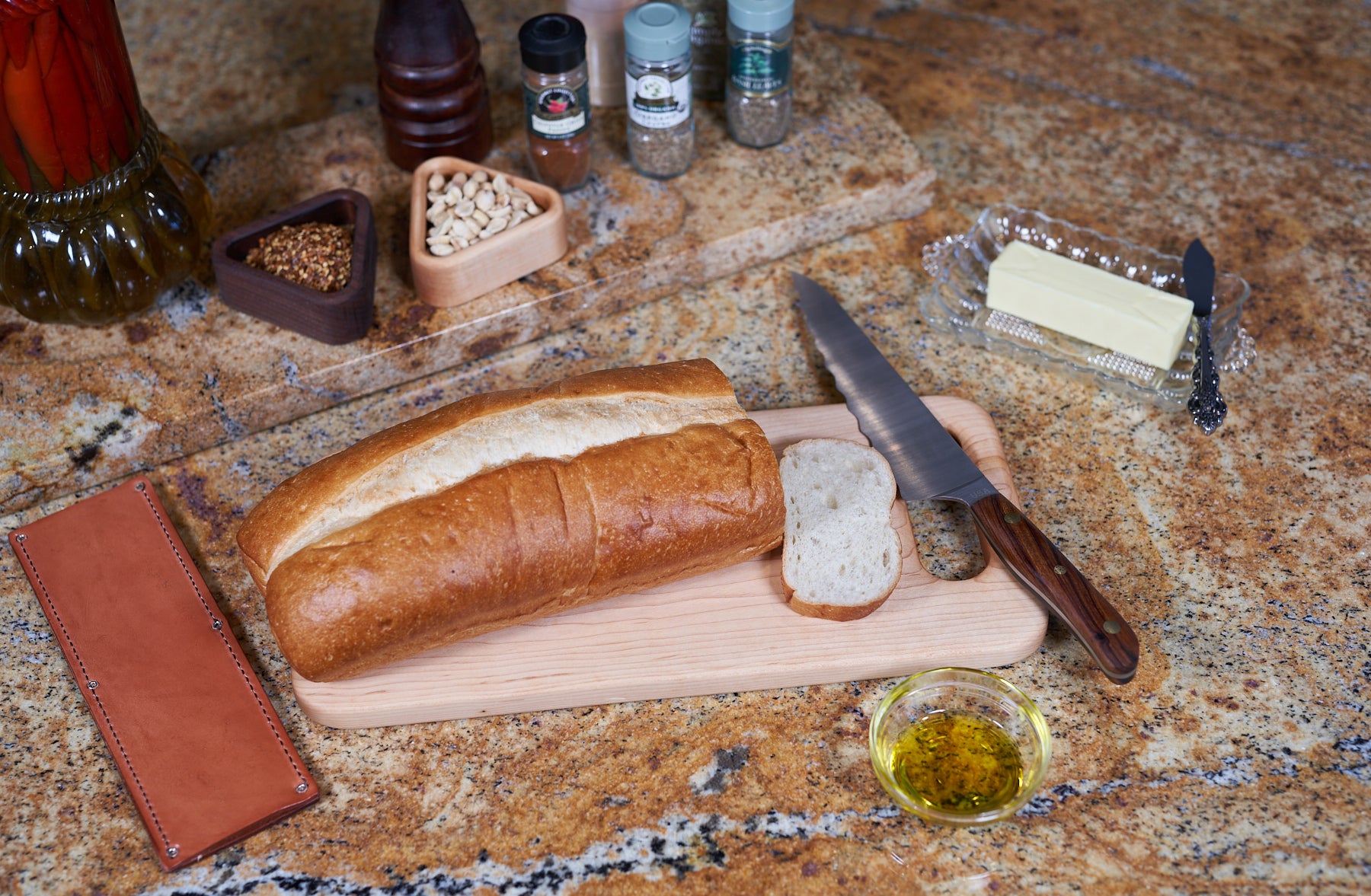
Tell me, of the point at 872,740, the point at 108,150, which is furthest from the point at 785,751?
the point at 108,150

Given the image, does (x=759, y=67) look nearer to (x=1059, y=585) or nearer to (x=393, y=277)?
(x=393, y=277)

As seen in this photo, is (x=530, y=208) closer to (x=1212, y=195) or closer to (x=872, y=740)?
(x=872, y=740)

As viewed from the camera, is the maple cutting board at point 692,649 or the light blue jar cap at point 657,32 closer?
the maple cutting board at point 692,649

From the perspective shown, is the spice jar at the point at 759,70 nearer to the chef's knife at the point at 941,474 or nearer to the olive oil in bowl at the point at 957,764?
the chef's knife at the point at 941,474

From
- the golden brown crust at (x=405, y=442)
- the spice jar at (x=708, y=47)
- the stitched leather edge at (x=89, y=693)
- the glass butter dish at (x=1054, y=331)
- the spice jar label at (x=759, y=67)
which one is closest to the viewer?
the stitched leather edge at (x=89, y=693)

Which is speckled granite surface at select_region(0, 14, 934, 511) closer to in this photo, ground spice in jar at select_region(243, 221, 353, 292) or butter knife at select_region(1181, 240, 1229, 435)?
ground spice in jar at select_region(243, 221, 353, 292)

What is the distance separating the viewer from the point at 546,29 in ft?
6.75

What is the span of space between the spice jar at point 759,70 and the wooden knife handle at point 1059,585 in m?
1.02

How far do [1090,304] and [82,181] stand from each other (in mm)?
1799

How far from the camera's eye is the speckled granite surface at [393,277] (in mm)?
1990

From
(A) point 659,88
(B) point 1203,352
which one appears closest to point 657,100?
(A) point 659,88

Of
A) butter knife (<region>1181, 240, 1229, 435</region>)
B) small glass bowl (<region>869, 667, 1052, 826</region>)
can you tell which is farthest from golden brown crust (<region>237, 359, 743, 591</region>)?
butter knife (<region>1181, 240, 1229, 435</region>)

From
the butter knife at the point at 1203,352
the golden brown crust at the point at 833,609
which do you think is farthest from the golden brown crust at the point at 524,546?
the butter knife at the point at 1203,352

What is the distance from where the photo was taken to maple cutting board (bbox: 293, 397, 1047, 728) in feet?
5.45
